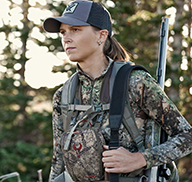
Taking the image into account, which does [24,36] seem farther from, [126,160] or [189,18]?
[126,160]

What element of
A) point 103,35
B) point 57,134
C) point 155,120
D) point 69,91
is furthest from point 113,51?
point 57,134

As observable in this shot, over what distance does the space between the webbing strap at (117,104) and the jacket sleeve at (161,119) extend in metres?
0.07

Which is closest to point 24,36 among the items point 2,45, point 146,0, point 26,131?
point 2,45

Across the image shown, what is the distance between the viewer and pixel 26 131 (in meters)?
14.8

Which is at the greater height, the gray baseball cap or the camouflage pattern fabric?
the gray baseball cap

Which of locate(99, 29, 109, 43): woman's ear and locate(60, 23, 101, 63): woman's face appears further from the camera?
locate(99, 29, 109, 43): woman's ear

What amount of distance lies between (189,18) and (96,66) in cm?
869

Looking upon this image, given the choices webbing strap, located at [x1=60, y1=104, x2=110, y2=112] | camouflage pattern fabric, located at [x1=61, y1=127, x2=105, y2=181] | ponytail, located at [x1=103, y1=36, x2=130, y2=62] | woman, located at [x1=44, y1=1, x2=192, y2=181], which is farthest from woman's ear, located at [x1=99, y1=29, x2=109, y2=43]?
camouflage pattern fabric, located at [x1=61, y1=127, x2=105, y2=181]

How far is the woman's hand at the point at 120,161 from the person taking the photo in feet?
7.88

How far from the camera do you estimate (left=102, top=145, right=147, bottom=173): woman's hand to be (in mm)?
2400

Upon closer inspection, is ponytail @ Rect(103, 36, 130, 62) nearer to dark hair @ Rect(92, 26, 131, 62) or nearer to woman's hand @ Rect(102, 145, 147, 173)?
dark hair @ Rect(92, 26, 131, 62)

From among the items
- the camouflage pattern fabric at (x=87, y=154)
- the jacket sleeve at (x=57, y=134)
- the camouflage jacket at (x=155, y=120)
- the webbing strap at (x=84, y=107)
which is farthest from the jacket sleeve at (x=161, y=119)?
the jacket sleeve at (x=57, y=134)

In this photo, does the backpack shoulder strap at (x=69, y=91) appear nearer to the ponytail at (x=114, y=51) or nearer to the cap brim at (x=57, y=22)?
the ponytail at (x=114, y=51)

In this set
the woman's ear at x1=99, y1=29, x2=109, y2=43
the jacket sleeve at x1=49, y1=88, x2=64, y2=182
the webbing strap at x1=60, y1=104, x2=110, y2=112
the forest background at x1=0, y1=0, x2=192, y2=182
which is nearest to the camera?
the webbing strap at x1=60, y1=104, x2=110, y2=112
